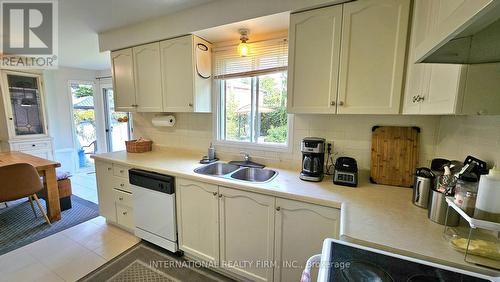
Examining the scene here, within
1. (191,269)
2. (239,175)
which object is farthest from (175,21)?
(191,269)

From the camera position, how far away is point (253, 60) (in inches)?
81.5

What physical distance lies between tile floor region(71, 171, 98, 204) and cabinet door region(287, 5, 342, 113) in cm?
345

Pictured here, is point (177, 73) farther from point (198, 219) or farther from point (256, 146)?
point (198, 219)

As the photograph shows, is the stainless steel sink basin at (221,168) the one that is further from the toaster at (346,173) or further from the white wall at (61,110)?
the white wall at (61,110)

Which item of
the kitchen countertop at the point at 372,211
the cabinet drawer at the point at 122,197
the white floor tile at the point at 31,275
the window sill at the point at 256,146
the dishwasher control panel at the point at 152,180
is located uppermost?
the window sill at the point at 256,146

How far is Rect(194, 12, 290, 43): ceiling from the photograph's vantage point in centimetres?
167

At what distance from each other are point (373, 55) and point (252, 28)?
998 mm

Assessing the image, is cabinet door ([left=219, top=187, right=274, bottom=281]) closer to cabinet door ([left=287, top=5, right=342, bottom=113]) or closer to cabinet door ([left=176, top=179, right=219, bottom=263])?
cabinet door ([left=176, top=179, right=219, bottom=263])

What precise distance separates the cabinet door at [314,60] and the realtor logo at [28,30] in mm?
2072

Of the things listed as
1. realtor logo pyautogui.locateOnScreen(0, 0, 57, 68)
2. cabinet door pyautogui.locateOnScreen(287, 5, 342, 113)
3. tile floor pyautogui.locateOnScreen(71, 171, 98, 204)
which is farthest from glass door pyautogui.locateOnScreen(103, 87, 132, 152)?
cabinet door pyautogui.locateOnScreen(287, 5, 342, 113)

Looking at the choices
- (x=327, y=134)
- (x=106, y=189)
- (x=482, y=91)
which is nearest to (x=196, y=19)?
(x=327, y=134)

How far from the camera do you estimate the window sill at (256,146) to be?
78.4 inches

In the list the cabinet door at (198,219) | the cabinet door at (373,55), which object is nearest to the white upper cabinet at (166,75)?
the cabinet door at (198,219)

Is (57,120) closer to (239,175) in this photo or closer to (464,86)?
(239,175)
